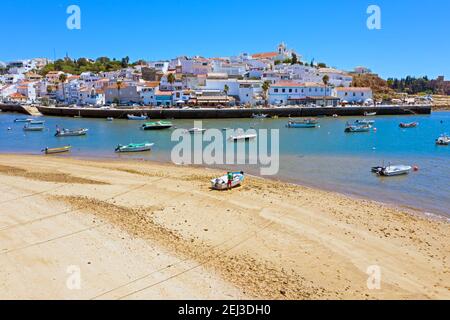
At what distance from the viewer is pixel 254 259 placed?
10.7 meters

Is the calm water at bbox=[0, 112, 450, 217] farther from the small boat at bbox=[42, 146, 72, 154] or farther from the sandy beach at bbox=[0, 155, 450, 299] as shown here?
the sandy beach at bbox=[0, 155, 450, 299]

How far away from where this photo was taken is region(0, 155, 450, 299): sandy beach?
9125mm

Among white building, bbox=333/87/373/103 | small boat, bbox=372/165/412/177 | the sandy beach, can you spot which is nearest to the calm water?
small boat, bbox=372/165/412/177

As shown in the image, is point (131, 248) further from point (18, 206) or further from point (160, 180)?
point (160, 180)

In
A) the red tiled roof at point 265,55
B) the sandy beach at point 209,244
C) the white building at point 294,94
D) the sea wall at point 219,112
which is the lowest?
the sandy beach at point 209,244

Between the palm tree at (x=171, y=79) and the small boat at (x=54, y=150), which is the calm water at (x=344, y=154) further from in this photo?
the palm tree at (x=171, y=79)

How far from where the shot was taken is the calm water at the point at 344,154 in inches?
773

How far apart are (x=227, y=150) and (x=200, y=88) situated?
181ft

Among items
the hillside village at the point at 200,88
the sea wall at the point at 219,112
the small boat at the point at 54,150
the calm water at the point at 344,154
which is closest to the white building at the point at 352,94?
the hillside village at the point at 200,88

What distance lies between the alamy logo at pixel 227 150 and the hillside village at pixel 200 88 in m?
37.8

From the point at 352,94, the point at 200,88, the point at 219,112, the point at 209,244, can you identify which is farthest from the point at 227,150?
the point at 352,94

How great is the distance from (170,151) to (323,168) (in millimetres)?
13100
